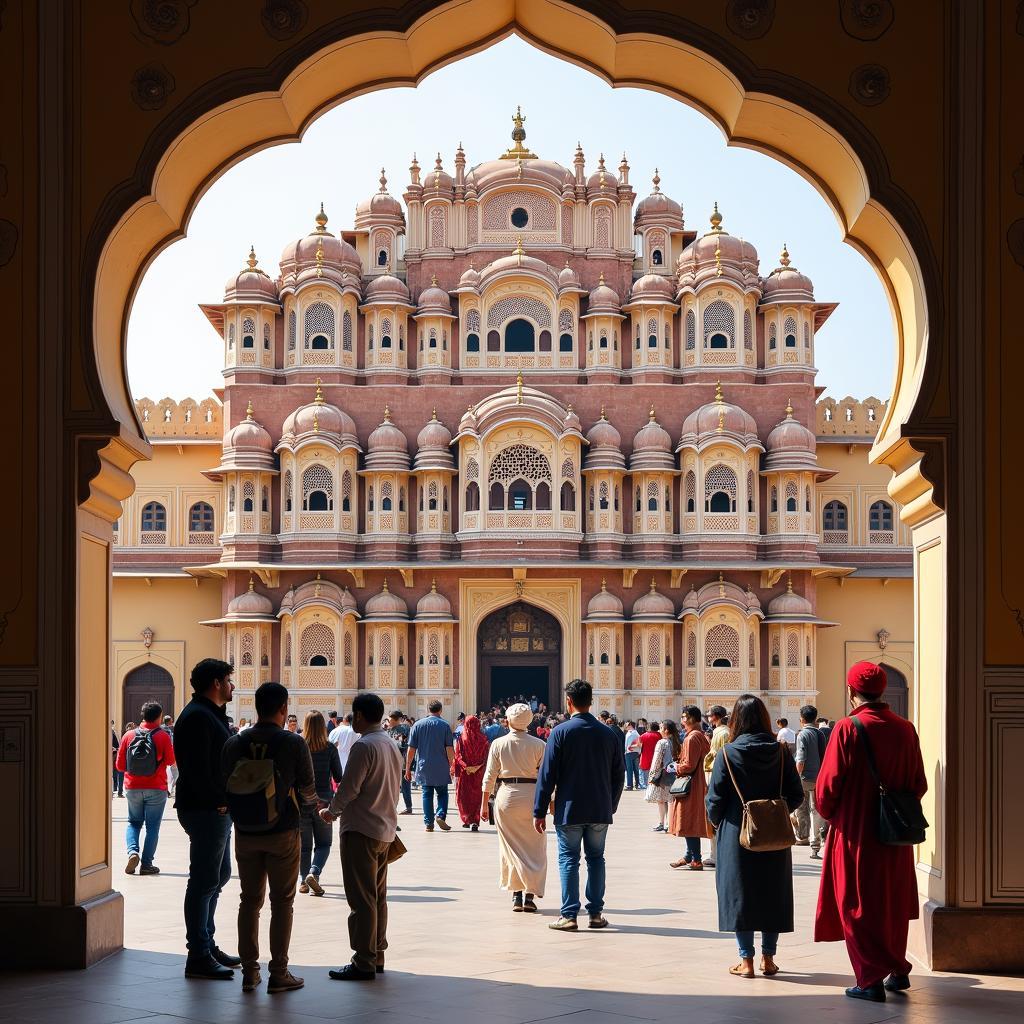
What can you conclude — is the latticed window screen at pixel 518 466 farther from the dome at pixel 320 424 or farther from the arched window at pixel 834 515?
the arched window at pixel 834 515

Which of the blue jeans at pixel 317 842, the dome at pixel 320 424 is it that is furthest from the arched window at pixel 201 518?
the blue jeans at pixel 317 842

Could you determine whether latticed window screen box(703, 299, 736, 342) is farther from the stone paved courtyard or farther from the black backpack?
the stone paved courtyard

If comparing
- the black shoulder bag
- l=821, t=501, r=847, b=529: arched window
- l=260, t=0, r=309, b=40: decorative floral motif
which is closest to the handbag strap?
the black shoulder bag

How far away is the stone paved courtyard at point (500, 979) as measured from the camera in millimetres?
5879

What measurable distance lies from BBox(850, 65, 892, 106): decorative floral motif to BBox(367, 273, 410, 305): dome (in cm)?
2634

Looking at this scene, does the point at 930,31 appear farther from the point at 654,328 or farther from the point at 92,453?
the point at 654,328

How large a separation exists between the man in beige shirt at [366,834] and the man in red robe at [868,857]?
205 cm

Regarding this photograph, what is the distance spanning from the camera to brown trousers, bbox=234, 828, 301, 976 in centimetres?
636

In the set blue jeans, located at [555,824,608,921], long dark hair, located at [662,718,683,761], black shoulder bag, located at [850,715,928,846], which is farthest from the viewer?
long dark hair, located at [662,718,683,761]

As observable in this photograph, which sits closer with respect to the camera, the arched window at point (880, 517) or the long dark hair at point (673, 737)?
the long dark hair at point (673, 737)

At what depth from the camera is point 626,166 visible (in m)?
34.6

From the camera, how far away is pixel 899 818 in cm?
625

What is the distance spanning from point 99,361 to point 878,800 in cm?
429

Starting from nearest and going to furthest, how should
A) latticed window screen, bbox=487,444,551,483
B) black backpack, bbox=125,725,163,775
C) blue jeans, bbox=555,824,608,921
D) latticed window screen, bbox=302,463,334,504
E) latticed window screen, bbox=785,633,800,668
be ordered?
blue jeans, bbox=555,824,608,921
black backpack, bbox=125,725,163,775
latticed window screen, bbox=785,633,800,668
latticed window screen, bbox=487,444,551,483
latticed window screen, bbox=302,463,334,504
